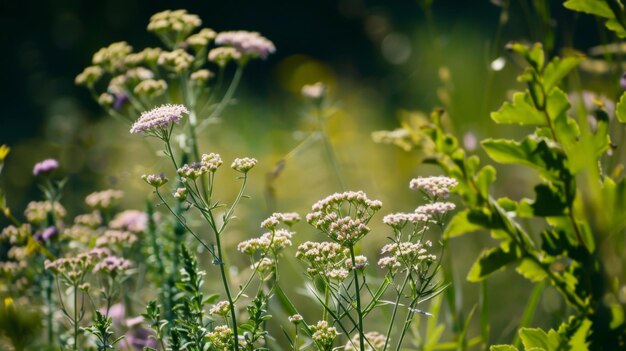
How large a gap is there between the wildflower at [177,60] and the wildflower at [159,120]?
46 cm

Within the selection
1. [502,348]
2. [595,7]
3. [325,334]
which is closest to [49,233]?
[325,334]

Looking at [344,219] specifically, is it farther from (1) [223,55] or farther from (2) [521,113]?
(1) [223,55]

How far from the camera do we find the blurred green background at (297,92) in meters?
3.39

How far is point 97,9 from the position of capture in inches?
235

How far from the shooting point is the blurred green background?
3.39 metres

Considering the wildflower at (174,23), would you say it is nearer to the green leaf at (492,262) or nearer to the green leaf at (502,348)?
the green leaf at (492,262)

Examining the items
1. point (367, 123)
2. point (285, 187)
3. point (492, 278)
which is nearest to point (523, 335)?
point (492, 278)

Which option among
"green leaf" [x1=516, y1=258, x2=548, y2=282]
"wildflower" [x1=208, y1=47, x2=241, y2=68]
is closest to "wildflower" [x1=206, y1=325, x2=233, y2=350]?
"green leaf" [x1=516, y1=258, x2=548, y2=282]

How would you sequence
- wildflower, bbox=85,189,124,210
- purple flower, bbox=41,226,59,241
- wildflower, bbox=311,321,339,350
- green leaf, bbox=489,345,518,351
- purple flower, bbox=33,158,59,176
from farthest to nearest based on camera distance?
wildflower, bbox=85,189,124,210 → purple flower, bbox=33,158,59,176 → purple flower, bbox=41,226,59,241 → green leaf, bbox=489,345,518,351 → wildflower, bbox=311,321,339,350

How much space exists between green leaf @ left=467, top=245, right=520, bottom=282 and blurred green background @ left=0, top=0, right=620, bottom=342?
2.04ft

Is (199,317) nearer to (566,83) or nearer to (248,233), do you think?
(566,83)

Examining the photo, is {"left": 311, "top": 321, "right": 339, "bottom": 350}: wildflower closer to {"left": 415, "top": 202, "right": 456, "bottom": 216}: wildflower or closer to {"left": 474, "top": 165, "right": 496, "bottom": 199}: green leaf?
{"left": 415, "top": 202, "right": 456, "bottom": 216}: wildflower

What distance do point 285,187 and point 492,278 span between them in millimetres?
1002

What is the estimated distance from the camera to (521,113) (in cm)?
157
